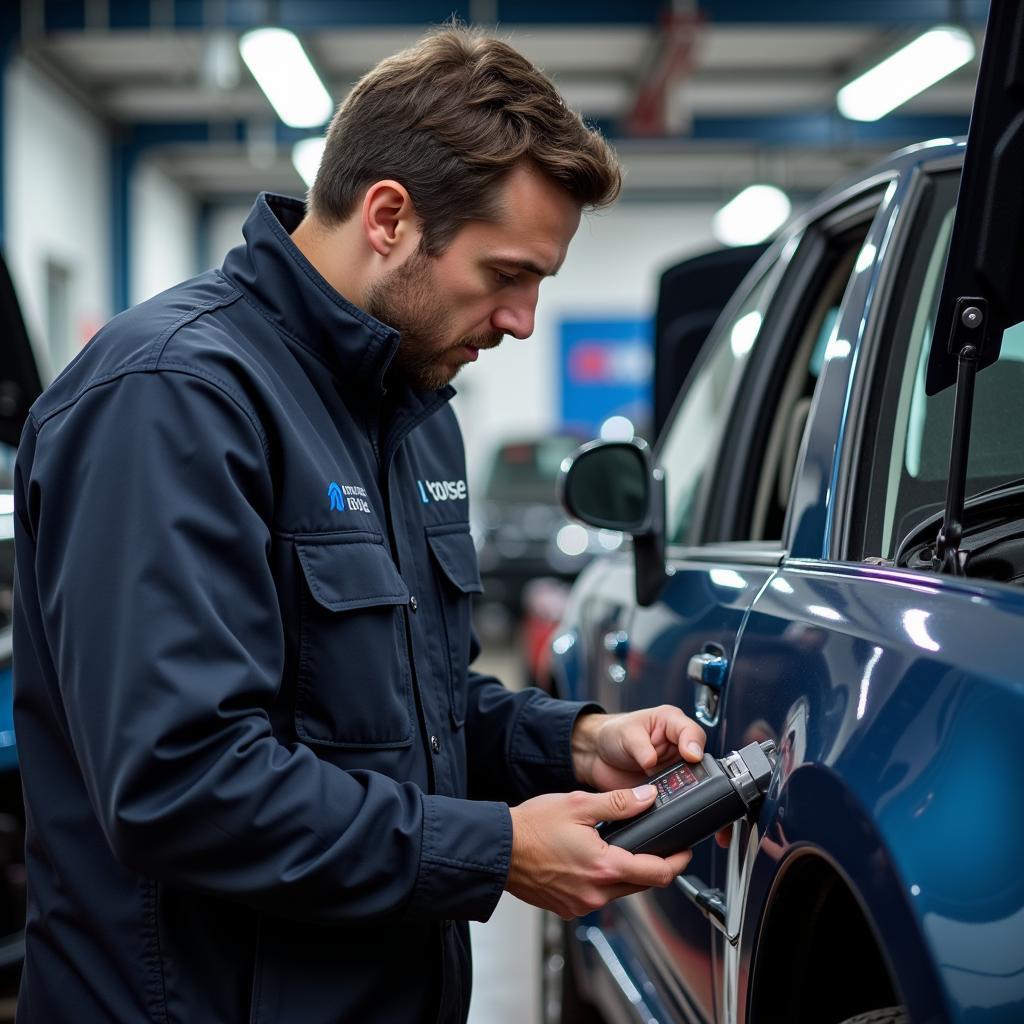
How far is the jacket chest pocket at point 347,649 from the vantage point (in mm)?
1452

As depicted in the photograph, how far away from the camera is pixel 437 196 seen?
157cm

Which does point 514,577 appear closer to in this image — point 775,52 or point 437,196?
point 775,52

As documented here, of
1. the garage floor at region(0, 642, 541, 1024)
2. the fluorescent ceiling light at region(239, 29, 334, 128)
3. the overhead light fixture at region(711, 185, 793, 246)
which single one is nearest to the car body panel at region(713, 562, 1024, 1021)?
the garage floor at region(0, 642, 541, 1024)

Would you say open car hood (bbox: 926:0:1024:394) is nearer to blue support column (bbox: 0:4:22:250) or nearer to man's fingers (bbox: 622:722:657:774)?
man's fingers (bbox: 622:722:657:774)

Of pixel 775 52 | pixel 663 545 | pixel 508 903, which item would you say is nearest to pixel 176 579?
pixel 663 545

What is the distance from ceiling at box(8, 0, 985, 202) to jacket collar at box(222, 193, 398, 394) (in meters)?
8.34

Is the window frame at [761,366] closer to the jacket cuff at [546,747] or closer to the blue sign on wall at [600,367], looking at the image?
the jacket cuff at [546,747]

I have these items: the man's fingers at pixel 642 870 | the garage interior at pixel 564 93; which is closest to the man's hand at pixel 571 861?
the man's fingers at pixel 642 870

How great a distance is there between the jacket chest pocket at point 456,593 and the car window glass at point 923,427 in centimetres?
53

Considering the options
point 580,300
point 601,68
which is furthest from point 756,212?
point 580,300

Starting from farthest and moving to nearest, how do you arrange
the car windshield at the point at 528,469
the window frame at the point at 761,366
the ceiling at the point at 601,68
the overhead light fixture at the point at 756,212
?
the overhead light fixture at the point at 756,212 < the car windshield at the point at 528,469 < the ceiling at the point at 601,68 < the window frame at the point at 761,366

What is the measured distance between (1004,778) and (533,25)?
433 inches

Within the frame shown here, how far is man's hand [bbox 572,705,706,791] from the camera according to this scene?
5.58 feet

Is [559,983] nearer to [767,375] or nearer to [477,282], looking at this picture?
[767,375]
